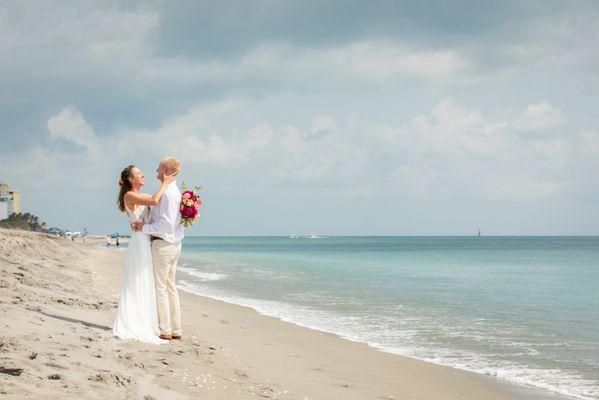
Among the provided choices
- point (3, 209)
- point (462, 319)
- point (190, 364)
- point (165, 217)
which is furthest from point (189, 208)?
point (3, 209)

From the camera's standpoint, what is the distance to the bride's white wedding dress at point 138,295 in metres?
8.19

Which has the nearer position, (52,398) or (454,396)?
(52,398)

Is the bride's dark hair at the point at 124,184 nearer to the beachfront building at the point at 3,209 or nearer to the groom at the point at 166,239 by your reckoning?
the groom at the point at 166,239

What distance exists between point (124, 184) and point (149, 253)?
3.54 ft

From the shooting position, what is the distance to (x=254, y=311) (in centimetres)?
1620

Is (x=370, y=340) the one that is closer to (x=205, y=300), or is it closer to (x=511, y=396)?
(x=511, y=396)

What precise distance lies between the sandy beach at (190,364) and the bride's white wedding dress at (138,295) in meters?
0.29

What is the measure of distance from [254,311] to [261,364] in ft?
25.8

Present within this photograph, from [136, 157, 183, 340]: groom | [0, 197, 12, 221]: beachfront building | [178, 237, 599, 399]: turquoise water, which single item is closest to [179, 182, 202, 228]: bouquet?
[136, 157, 183, 340]: groom

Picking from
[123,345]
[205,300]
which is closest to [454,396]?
[123,345]

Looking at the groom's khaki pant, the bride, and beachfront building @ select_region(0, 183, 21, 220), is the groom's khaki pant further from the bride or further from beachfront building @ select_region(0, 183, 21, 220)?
beachfront building @ select_region(0, 183, 21, 220)

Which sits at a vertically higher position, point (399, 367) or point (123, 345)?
point (123, 345)

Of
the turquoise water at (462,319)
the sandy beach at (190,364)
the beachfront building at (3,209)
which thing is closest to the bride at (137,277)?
the sandy beach at (190,364)

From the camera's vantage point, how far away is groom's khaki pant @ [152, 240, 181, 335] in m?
8.33
